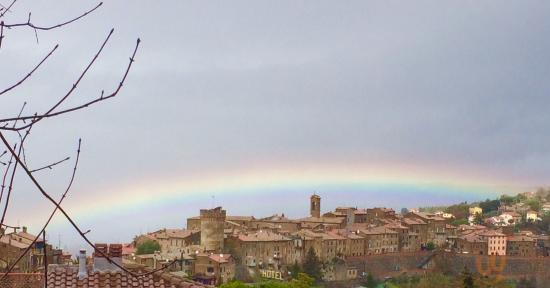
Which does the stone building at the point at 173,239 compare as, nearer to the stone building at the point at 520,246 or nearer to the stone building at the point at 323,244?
the stone building at the point at 323,244

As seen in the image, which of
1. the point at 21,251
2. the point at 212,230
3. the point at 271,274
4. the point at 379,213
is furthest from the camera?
the point at 379,213

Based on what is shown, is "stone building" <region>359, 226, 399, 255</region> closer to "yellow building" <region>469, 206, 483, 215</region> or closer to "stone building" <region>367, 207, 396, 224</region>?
"stone building" <region>367, 207, 396, 224</region>

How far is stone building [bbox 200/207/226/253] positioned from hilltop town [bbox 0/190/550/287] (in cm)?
4

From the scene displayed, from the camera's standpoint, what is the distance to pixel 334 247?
103 feet

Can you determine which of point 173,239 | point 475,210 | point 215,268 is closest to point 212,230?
point 173,239

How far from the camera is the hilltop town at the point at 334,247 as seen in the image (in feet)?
92.5

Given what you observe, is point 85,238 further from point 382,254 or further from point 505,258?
point 505,258

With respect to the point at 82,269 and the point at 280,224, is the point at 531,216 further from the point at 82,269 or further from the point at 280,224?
the point at 82,269

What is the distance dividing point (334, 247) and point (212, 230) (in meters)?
5.66

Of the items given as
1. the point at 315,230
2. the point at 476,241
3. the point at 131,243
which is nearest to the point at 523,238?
the point at 476,241

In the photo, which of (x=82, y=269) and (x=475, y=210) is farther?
(x=475, y=210)

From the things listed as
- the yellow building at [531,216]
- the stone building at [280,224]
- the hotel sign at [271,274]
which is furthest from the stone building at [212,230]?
the yellow building at [531,216]

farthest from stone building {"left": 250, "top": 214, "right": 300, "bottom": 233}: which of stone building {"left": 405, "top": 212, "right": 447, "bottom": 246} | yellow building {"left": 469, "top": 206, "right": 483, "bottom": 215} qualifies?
yellow building {"left": 469, "top": 206, "right": 483, "bottom": 215}

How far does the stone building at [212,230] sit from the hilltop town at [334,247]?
4 centimetres
